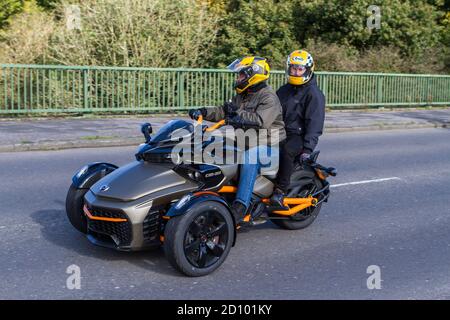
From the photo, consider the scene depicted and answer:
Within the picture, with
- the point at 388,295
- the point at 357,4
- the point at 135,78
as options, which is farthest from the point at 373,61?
the point at 388,295

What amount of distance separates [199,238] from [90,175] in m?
1.44

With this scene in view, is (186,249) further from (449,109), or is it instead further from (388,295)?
(449,109)

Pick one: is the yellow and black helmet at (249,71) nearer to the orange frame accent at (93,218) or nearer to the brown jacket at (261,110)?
the brown jacket at (261,110)

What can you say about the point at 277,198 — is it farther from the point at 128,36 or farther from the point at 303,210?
the point at 128,36

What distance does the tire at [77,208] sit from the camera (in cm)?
592

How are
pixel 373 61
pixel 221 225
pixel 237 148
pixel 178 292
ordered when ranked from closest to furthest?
pixel 178 292 → pixel 221 225 → pixel 237 148 → pixel 373 61

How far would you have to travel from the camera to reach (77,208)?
5.92 meters

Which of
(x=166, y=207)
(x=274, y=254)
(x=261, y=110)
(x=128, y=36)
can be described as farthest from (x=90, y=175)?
(x=128, y=36)

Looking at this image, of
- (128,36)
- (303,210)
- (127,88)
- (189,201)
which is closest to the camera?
(189,201)

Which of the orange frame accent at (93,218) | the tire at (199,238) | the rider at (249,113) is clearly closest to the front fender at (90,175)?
the orange frame accent at (93,218)

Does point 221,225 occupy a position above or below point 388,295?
above

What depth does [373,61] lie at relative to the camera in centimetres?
2395

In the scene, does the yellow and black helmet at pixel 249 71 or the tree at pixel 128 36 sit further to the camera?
the tree at pixel 128 36
